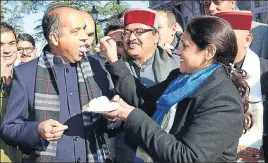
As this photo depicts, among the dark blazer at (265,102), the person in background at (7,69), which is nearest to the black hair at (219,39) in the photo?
the dark blazer at (265,102)

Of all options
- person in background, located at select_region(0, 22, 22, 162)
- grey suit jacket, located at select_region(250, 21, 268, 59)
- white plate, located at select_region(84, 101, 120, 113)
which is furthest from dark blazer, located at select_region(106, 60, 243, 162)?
grey suit jacket, located at select_region(250, 21, 268, 59)

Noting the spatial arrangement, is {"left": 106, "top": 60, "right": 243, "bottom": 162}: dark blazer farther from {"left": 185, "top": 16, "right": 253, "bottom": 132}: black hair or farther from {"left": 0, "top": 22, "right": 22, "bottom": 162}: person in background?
{"left": 0, "top": 22, "right": 22, "bottom": 162}: person in background

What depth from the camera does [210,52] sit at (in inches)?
96.7

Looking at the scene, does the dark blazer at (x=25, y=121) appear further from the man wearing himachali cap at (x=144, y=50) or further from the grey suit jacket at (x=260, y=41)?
the grey suit jacket at (x=260, y=41)

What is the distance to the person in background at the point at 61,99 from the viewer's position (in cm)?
278

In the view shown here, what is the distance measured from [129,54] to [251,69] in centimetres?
111

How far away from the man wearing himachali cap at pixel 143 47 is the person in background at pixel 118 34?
0.18m

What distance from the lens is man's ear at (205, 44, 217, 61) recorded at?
8.00ft

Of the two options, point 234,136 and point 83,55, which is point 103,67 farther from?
point 234,136

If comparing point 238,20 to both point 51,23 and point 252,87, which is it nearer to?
point 252,87

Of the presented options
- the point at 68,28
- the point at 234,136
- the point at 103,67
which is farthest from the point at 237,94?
the point at 68,28

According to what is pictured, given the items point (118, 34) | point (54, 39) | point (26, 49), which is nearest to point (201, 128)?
point (54, 39)

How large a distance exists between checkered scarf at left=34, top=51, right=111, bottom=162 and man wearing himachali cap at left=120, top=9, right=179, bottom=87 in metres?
0.75

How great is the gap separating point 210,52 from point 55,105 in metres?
1.09
